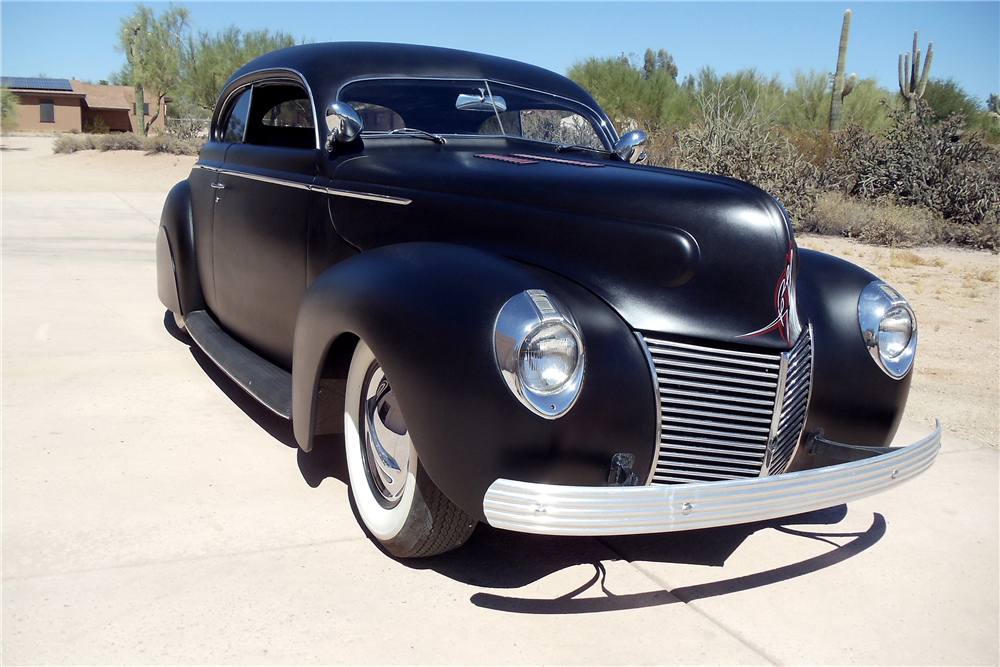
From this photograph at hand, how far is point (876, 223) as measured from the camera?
11648 millimetres

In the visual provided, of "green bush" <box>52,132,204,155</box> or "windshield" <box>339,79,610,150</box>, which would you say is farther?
"green bush" <box>52,132,204,155</box>

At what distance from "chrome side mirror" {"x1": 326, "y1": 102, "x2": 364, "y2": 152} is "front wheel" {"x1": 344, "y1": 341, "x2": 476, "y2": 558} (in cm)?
90

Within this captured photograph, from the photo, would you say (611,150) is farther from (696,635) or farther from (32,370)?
(32,370)

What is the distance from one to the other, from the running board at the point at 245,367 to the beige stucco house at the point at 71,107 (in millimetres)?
43610

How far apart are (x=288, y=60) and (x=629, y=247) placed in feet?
6.86

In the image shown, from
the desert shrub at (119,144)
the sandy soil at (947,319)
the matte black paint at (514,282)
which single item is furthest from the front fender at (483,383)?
the desert shrub at (119,144)

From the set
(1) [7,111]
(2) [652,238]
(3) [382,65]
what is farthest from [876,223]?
(1) [7,111]

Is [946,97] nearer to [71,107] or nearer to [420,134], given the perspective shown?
[420,134]

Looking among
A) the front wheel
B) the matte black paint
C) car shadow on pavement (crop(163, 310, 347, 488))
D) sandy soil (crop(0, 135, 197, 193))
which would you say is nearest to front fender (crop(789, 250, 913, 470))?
the matte black paint

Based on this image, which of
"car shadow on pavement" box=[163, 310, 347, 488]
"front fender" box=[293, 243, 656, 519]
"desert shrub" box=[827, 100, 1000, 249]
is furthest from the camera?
"desert shrub" box=[827, 100, 1000, 249]

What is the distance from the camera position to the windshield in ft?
11.0

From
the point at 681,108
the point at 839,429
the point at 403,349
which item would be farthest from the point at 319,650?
the point at 681,108

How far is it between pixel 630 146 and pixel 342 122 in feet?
4.80

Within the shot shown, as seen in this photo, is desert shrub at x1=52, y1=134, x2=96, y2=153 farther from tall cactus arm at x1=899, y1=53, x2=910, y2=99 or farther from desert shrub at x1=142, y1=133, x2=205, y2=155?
tall cactus arm at x1=899, y1=53, x2=910, y2=99
